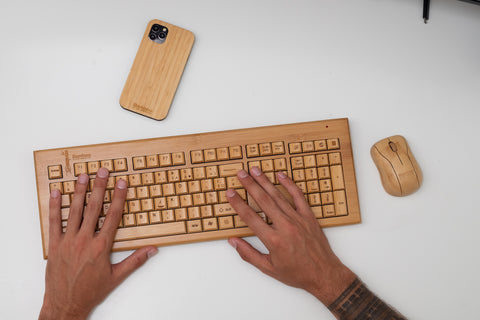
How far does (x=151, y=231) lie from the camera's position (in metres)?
0.98

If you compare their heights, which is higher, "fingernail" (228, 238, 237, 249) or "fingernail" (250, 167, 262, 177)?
"fingernail" (250, 167, 262, 177)

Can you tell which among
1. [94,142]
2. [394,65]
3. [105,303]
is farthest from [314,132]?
[105,303]

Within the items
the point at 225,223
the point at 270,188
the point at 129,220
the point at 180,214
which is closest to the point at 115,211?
the point at 129,220

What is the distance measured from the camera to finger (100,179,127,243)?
3.15 feet

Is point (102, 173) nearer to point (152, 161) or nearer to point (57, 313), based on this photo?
point (152, 161)

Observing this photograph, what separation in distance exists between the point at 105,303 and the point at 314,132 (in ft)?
2.03

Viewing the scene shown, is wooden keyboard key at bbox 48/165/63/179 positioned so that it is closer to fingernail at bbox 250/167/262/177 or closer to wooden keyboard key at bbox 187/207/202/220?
wooden keyboard key at bbox 187/207/202/220

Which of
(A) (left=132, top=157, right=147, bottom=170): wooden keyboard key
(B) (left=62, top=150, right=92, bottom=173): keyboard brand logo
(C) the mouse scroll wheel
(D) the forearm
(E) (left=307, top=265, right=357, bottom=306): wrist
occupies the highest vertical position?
(B) (left=62, top=150, right=92, bottom=173): keyboard brand logo

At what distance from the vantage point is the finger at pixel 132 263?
0.98m

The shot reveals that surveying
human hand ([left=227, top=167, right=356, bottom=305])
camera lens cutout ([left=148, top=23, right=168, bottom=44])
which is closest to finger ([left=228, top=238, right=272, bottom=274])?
human hand ([left=227, top=167, right=356, bottom=305])

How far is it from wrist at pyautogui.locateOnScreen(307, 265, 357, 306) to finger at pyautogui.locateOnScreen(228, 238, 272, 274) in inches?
4.4

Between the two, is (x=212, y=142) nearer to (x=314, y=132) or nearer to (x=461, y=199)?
(x=314, y=132)

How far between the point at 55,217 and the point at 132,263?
7.7 inches

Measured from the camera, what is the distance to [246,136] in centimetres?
100
